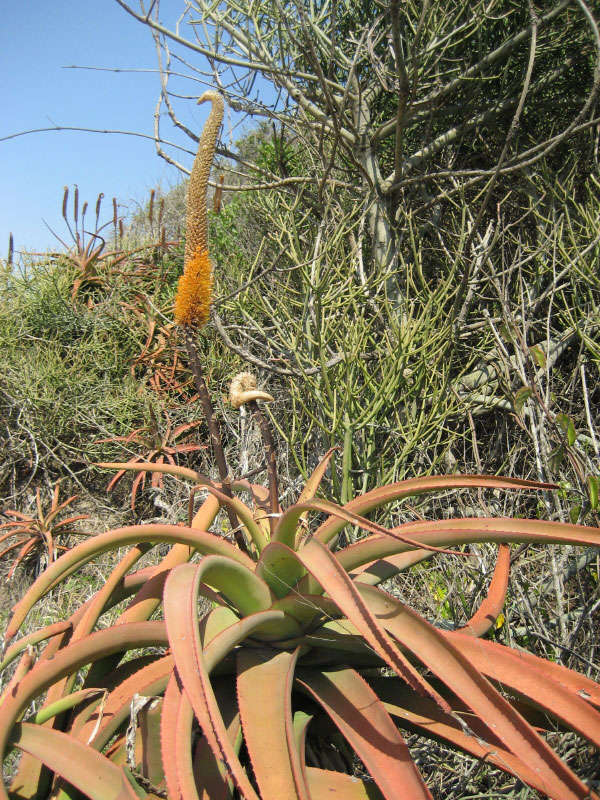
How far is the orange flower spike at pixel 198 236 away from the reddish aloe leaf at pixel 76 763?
2.81 feet

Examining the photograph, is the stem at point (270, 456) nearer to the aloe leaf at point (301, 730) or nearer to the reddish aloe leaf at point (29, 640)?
the aloe leaf at point (301, 730)

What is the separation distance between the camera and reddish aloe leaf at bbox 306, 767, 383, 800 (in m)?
1.13

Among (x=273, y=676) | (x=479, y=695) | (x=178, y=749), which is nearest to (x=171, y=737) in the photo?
(x=178, y=749)

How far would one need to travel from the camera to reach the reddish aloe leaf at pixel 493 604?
143 cm

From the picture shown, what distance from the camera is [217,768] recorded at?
3.71ft

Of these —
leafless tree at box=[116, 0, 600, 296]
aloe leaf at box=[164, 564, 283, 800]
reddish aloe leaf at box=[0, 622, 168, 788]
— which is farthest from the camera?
leafless tree at box=[116, 0, 600, 296]

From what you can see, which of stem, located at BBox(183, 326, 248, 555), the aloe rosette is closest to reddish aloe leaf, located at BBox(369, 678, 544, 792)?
the aloe rosette

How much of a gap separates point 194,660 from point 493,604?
84 centimetres

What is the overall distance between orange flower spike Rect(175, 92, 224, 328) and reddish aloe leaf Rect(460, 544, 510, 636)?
3.27ft

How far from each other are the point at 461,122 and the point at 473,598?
3160 millimetres

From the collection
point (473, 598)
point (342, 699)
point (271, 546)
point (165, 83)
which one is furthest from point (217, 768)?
point (165, 83)

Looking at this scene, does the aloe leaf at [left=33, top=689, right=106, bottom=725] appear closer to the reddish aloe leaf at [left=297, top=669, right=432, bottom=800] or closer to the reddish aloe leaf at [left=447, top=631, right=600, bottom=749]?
the reddish aloe leaf at [left=297, top=669, right=432, bottom=800]

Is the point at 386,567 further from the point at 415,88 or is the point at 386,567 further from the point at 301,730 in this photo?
the point at 415,88

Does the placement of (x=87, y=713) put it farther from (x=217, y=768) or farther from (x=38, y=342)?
(x=38, y=342)
